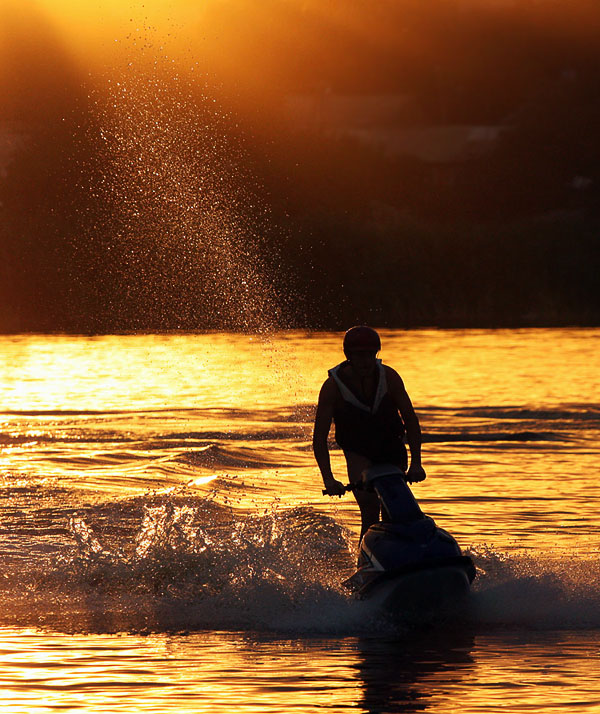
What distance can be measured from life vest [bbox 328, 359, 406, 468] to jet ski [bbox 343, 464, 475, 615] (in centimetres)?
27

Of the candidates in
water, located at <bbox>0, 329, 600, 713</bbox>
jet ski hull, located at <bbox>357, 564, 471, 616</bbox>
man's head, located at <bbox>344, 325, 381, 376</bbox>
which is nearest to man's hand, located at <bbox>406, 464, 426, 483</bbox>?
jet ski hull, located at <bbox>357, 564, 471, 616</bbox>

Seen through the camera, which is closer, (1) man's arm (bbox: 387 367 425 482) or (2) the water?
(2) the water

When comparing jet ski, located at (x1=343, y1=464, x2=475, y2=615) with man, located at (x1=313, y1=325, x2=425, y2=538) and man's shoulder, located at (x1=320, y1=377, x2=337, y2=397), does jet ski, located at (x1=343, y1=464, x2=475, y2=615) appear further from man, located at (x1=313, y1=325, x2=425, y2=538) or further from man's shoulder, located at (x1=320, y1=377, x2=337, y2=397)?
man's shoulder, located at (x1=320, y1=377, x2=337, y2=397)

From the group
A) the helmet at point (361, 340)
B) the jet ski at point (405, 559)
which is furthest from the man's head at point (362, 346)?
the jet ski at point (405, 559)

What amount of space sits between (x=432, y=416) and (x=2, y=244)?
44685mm

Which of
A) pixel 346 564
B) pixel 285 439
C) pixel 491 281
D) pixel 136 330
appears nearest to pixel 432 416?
pixel 285 439

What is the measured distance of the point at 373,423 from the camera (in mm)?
9648

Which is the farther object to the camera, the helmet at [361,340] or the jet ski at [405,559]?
the helmet at [361,340]

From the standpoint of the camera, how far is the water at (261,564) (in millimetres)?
8016

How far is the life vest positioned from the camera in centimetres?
962

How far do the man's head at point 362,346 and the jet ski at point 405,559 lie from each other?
68 cm

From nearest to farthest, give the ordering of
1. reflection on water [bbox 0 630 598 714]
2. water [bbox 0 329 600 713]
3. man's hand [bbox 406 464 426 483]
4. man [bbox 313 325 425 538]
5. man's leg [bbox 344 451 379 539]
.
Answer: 1. reflection on water [bbox 0 630 598 714]
2. water [bbox 0 329 600 713]
3. man's hand [bbox 406 464 426 483]
4. man [bbox 313 325 425 538]
5. man's leg [bbox 344 451 379 539]

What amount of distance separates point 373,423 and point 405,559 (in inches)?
40.7

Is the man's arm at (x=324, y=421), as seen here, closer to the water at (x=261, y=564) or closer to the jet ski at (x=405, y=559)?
the jet ski at (x=405, y=559)
